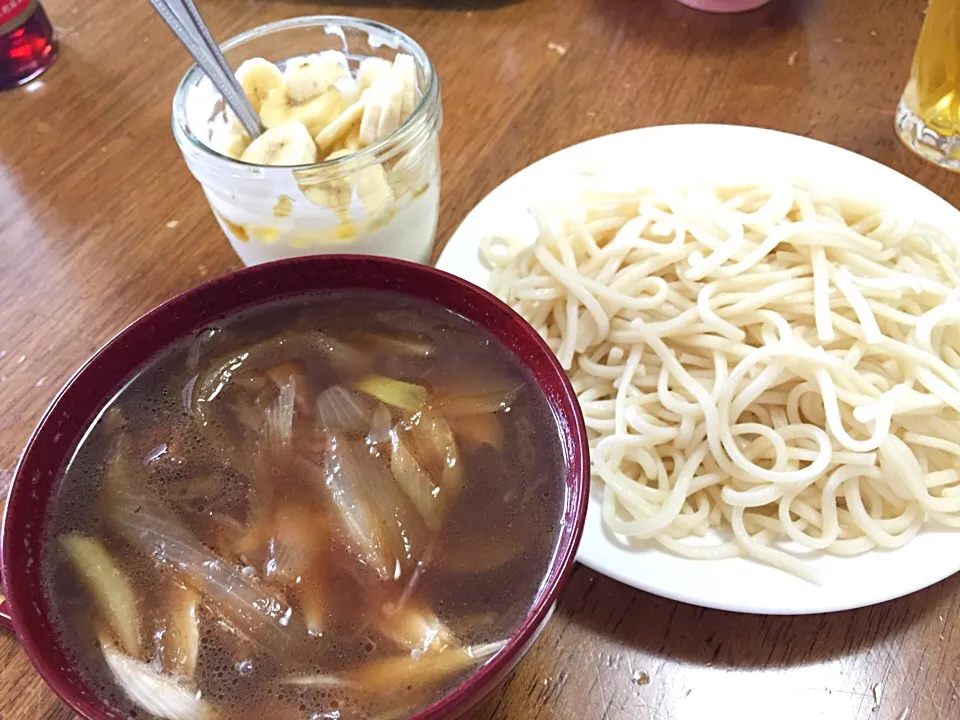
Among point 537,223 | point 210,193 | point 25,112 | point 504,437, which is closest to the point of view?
point 504,437

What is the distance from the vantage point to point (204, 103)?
1275 mm

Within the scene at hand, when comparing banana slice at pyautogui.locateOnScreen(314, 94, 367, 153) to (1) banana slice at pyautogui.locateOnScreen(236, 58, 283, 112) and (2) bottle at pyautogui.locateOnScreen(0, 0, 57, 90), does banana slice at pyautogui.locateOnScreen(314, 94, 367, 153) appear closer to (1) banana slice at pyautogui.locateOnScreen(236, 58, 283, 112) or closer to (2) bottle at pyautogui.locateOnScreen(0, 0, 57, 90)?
(1) banana slice at pyautogui.locateOnScreen(236, 58, 283, 112)

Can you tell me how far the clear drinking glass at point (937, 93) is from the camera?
4.69 feet

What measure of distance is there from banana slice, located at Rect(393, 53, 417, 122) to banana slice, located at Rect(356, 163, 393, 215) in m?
0.11

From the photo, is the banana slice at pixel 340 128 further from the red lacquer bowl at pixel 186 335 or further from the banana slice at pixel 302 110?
the red lacquer bowl at pixel 186 335

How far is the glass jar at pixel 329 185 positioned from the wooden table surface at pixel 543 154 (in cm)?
22

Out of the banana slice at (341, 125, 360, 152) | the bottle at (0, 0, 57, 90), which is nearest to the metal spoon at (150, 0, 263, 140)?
the banana slice at (341, 125, 360, 152)

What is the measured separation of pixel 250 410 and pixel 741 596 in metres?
0.60

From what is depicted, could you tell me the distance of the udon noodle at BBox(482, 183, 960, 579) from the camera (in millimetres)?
1056

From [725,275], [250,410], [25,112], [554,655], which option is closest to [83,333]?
[250,410]

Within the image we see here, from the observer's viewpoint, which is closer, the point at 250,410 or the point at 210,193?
the point at 250,410

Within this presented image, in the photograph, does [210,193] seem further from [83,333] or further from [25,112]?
[25,112]

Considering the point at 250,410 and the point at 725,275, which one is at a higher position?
the point at 250,410

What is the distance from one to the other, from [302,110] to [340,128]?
0.10 metres
